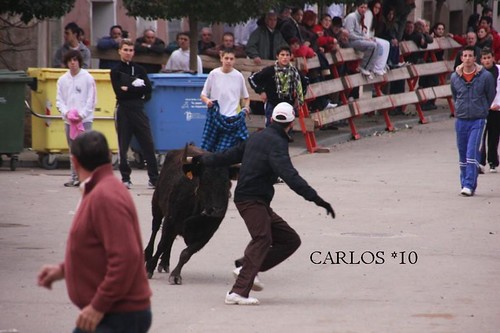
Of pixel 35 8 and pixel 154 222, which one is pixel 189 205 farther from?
pixel 35 8

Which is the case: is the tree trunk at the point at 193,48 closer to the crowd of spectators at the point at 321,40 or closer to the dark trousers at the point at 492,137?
the crowd of spectators at the point at 321,40

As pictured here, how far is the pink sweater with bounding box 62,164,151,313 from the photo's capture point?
19.1 feet

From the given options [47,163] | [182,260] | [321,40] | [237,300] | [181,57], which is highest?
[321,40]

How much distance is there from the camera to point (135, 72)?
17.0m

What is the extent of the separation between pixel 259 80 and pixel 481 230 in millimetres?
4866

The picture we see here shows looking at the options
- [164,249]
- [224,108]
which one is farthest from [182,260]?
[224,108]

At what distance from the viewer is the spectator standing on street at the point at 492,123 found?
60.5ft

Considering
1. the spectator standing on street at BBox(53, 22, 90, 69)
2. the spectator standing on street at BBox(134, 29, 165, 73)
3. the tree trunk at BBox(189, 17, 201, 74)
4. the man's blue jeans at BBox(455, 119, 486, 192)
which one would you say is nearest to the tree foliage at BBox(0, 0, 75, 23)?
the spectator standing on street at BBox(53, 22, 90, 69)

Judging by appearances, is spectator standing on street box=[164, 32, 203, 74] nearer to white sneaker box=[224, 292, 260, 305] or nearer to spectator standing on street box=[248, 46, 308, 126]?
spectator standing on street box=[248, 46, 308, 126]

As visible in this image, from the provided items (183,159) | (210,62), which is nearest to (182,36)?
(210,62)

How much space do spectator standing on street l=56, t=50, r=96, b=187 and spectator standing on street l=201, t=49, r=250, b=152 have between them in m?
1.71

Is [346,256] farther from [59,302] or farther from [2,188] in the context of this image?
[2,188]

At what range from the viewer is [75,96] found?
56.1ft

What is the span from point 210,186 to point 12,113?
901cm
